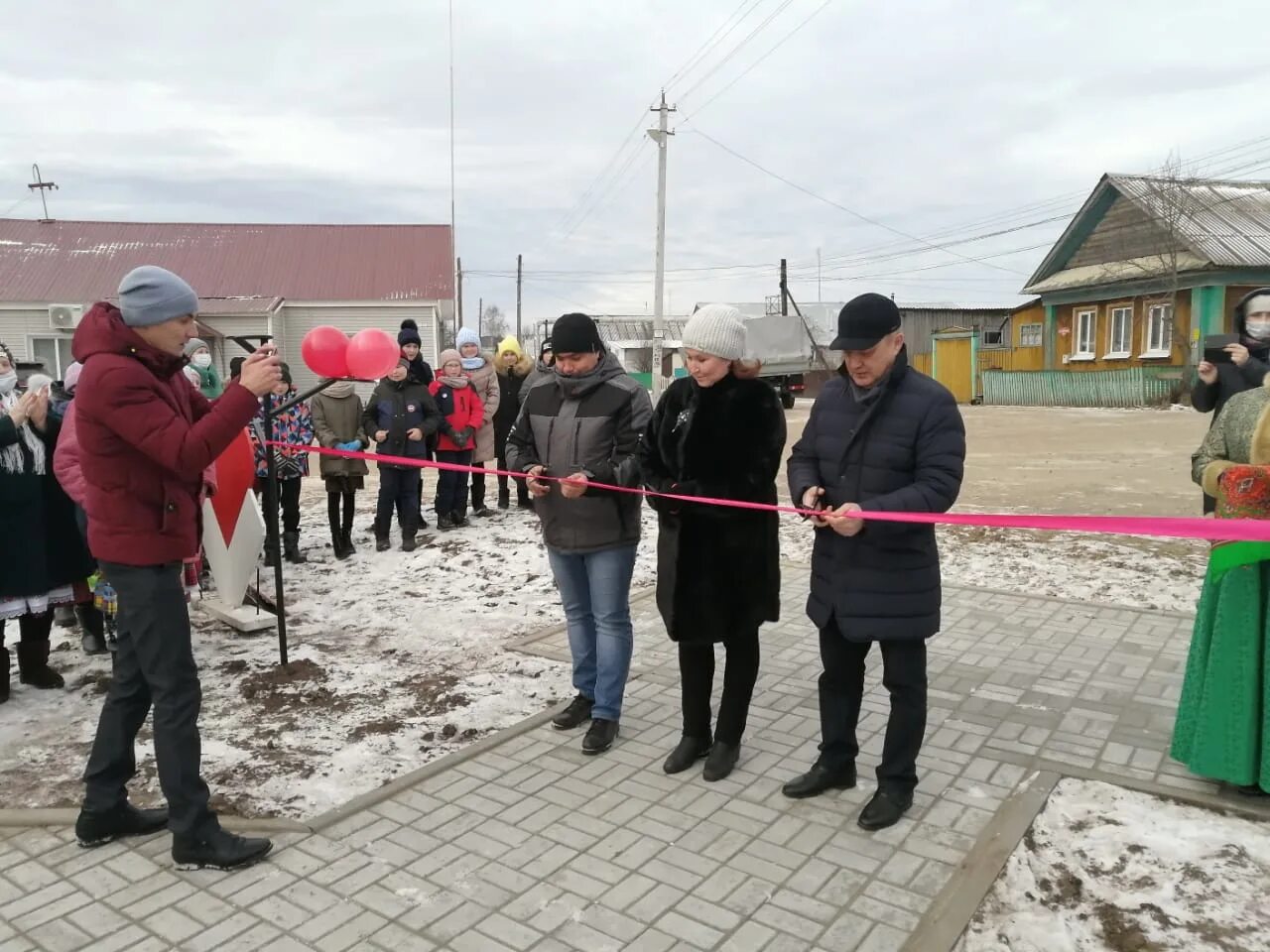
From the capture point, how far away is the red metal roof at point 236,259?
2708 cm

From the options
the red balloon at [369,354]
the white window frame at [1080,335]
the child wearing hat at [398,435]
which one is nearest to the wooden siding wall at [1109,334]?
the white window frame at [1080,335]

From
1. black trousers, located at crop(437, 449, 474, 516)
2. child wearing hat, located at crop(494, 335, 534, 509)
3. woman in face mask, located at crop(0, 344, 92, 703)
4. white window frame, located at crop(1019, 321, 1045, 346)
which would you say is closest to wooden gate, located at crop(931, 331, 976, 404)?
white window frame, located at crop(1019, 321, 1045, 346)

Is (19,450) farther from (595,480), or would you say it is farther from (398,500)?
(398,500)

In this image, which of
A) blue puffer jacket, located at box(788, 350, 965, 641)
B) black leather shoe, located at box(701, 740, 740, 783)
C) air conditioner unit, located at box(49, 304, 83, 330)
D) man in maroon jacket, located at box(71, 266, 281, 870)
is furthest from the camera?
air conditioner unit, located at box(49, 304, 83, 330)

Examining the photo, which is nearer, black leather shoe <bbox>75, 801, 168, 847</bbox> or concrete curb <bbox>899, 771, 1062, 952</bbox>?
concrete curb <bbox>899, 771, 1062, 952</bbox>

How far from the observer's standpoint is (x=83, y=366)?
115 inches

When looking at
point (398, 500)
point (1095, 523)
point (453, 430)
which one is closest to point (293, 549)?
point (398, 500)

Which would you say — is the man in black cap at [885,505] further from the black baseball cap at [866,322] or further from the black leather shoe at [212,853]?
the black leather shoe at [212,853]

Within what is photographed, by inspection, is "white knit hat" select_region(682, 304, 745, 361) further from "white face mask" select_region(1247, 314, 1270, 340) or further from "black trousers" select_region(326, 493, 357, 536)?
"black trousers" select_region(326, 493, 357, 536)

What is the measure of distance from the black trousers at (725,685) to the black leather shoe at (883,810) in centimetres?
67

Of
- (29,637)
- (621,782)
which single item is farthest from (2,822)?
(621,782)

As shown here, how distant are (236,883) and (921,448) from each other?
2.75 metres

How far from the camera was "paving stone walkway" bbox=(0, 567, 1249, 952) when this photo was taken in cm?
279

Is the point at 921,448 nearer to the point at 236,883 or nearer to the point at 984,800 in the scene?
the point at 984,800
